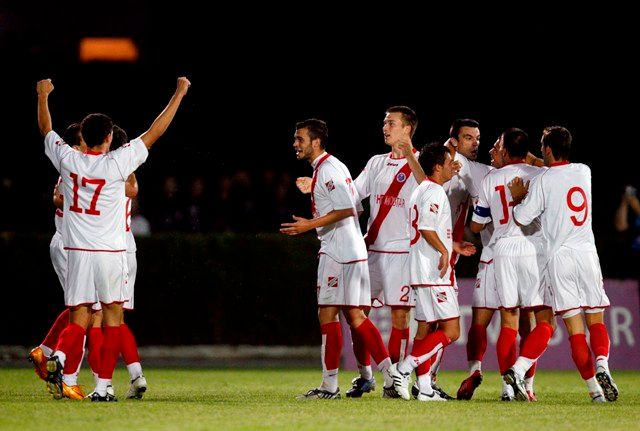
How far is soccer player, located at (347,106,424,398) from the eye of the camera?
40.5 feet

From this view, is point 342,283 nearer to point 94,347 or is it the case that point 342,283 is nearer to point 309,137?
point 309,137

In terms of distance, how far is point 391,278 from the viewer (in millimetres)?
12398

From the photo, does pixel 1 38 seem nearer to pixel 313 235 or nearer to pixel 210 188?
pixel 210 188

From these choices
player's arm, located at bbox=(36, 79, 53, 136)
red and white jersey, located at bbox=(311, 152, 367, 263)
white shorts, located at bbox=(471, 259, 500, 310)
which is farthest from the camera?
white shorts, located at bbox=(471, 259, 500, 310)

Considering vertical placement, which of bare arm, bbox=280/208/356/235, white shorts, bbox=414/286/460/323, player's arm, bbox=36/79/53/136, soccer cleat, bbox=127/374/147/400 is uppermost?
player's arm, bbox=36/79/53/136

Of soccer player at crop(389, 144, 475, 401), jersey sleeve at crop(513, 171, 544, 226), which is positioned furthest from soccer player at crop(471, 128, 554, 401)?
soccer player at crop(389, 144, 475, 401)

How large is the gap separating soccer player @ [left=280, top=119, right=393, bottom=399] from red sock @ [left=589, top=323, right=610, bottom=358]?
1.85 m

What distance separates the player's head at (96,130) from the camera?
1120cm

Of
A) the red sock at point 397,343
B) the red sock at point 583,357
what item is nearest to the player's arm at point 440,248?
the red sock at point 397,343

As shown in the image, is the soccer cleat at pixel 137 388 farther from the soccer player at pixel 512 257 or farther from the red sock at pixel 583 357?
the red sock at pixel 583 357

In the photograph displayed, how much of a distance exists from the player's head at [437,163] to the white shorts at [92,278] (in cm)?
285

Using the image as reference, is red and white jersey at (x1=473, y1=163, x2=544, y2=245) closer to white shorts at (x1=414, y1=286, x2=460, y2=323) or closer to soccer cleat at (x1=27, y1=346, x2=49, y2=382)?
white shorts at (x1=414, y1=286, x2=460, y2=323)

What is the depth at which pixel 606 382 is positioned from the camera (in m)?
11.3

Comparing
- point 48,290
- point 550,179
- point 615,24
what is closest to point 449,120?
point 615,24
